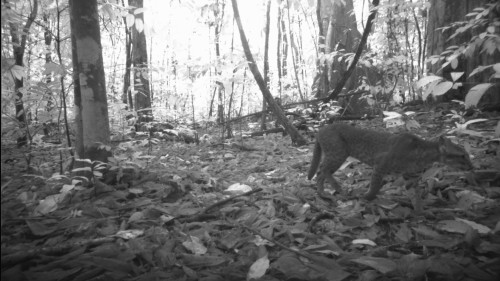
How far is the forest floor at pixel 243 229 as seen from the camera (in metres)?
2.38

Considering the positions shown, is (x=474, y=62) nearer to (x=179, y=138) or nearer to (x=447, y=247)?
(x=447, y=247)

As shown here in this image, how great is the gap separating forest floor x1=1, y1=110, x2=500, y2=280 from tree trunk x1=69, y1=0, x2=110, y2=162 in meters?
0.55

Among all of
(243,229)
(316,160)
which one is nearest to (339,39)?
(316,160)

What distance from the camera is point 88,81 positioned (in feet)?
12.9

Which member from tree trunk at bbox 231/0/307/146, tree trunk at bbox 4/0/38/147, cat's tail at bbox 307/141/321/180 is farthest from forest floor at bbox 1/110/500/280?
tree trunk at bbox 231/0/307/146

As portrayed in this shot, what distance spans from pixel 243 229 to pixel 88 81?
2648 millimetres

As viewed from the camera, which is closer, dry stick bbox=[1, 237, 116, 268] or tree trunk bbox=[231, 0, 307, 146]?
dry stick bbox=[1, 237, 116, 268]

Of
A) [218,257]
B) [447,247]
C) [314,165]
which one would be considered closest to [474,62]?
[314,165]

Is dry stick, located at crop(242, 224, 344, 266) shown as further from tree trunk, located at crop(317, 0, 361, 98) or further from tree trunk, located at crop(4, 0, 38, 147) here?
tree trunk, located at crop(317, 0, 361, 98)

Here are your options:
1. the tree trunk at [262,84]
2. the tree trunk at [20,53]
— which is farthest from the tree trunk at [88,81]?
the tree trunk at [262,84]

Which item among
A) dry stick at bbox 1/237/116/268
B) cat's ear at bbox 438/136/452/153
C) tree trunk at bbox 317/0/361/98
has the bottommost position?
dry stick at bbox 1/237/116/268

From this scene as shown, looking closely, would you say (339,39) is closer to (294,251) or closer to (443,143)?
(443,143)

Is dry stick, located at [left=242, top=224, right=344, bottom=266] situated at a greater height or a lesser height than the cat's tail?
lesser

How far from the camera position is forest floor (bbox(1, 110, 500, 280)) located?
238cm
